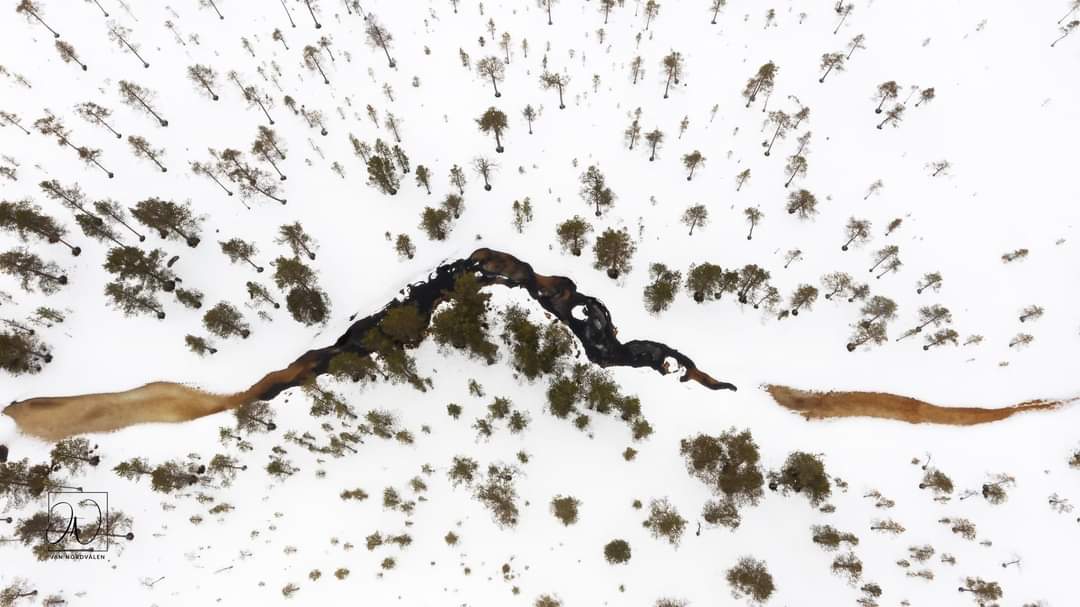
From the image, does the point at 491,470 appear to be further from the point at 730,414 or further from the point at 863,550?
the point at 863,550

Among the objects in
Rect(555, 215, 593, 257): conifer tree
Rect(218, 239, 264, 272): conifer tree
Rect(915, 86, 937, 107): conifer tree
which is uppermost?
Rect(915, 86, 937, 107): conifer tree

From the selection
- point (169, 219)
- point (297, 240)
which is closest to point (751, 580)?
point (297, 240)

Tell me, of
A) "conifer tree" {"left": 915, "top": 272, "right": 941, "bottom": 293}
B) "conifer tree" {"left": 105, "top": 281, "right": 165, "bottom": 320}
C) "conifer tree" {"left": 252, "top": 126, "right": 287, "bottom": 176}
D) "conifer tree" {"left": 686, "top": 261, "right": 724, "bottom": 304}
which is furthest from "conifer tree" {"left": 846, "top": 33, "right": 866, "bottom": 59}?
"conifer tree" {"left": 105, "top": 281, "right": 165, "bottom": 320}

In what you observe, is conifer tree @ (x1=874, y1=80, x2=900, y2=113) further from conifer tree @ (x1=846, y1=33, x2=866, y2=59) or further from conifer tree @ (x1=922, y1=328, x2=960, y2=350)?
conifer tree @ (x1=922, y1=328, x2=960, y2=350)

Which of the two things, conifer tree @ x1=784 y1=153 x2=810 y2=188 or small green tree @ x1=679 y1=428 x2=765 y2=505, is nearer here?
small green tree @ x1=679 y1=428 x2=765 y2=505

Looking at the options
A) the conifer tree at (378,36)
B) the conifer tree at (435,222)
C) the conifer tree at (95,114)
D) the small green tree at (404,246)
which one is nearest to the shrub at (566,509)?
the small green tree at (404,246)
